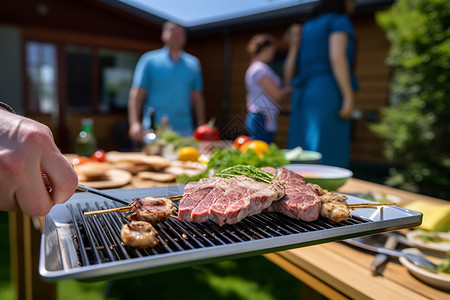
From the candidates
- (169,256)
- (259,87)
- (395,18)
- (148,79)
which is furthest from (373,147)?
(169,256)

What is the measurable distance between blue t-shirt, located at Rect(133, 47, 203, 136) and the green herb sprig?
3.74 metres

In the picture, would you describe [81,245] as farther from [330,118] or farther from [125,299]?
[330,118]

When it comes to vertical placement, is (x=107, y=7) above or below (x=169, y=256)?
above

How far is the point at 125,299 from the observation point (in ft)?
11.4

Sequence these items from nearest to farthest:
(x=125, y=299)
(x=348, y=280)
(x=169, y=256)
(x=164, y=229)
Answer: (x=169, y=256), (x=164, y=229), (x=348, y=280), (x=125, y=299)

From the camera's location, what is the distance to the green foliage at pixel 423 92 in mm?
6891

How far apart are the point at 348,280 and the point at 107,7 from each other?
480 inches

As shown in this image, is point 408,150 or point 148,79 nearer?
point 148,79

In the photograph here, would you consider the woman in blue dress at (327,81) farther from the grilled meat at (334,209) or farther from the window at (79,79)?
the window at (79,79)

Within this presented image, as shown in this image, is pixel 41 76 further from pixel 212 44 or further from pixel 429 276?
pixel 429 276

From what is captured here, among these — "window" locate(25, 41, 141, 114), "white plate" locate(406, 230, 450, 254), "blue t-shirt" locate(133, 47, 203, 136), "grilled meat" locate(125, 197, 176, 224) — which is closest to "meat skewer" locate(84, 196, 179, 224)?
"grilled meat" locate(125, 197, 176, 224)

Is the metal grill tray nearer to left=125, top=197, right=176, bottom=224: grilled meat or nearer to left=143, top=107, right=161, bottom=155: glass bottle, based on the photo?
left=125, top=197, right=176, bottom=224: grilled meat

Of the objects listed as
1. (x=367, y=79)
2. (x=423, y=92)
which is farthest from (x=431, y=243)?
(x=367, y=79)

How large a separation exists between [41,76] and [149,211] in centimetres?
1130
